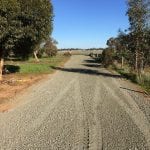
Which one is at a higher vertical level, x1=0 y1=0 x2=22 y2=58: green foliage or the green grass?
x1=0 y1=0 x2=22 y2=58: green foliage

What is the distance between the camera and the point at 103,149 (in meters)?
9.60

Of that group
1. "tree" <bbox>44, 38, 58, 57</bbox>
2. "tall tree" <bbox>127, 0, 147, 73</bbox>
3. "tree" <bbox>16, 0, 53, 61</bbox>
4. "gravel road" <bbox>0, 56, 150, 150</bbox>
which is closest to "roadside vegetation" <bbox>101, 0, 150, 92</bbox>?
"tall tree" <bbox>127, 0, 147, 73</bbox>

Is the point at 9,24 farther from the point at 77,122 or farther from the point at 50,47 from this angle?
the point at 50,47

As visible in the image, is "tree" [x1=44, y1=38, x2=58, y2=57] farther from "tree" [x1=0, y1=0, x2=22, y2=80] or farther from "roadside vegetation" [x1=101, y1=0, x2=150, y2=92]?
"tree" [x1=0, y1=0, x2=22, y2=80]

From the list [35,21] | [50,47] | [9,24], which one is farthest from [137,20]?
[50,47]

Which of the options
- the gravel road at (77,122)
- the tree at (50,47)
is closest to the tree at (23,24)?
the gravel road at (77,122)

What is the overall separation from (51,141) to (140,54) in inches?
936

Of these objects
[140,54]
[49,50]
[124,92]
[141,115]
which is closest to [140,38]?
[140,54]

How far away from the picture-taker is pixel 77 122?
13000mm

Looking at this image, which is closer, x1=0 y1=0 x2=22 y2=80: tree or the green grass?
x1=0 y1=0 x2=22 y2=80: tree

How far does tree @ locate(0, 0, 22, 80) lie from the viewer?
23.5 meters

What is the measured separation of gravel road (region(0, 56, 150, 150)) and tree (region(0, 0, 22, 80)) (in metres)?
5.80

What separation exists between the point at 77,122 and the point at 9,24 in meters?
13.1

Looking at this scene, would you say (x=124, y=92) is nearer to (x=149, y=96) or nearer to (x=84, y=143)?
(x=149, y=96)
